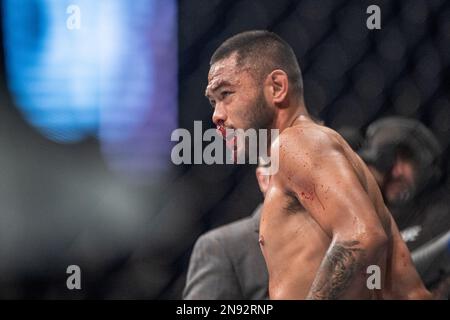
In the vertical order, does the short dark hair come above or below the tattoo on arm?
above

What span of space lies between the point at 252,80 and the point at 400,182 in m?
0.61

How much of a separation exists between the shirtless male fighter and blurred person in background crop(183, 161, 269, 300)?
19 centimetres

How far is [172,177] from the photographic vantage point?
1.71 metres

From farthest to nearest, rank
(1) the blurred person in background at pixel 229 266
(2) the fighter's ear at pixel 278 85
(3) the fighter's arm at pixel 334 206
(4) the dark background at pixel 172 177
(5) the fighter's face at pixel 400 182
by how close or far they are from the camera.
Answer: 1. (5) the fighter's face at pixel 400 182
2. (4) the dark background at pixel 172 177
3. (1) the blurred person in background at pixel 229 266
4. (2) the fighter's ear at pixel 278 85
5. (3) the fighter's arm at pixel 334 206

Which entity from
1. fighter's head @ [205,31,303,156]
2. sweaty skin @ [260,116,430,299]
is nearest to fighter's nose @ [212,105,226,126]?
fighter's head @ [205,31,303,156]

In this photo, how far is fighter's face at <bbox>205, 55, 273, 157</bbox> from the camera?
1.40 meters

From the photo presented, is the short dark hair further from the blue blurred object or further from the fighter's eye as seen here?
the blue blurred object

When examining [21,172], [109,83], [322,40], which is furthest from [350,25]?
[21,172]

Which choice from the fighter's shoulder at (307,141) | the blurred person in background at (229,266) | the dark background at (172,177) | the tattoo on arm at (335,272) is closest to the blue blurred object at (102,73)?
the dark background at (172,177)

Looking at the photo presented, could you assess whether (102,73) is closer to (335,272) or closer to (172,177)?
(172,177)

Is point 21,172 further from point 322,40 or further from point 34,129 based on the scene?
point 322,40

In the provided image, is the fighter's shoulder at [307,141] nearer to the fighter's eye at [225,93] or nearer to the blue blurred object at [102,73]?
the fighter's eye at [225,93]

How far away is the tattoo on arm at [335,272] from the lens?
1203mm

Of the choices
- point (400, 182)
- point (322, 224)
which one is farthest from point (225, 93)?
point (400, 182)
